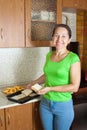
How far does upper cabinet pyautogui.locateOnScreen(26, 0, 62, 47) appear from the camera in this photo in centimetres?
186

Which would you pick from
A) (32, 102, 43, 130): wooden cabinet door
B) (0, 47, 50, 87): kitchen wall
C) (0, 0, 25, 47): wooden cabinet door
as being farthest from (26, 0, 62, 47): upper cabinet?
(32, 102, 43, 130): wooden cabinet door

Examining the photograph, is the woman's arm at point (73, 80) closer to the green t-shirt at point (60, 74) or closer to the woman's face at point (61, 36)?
→ the green t-shirt at point (60, 74)

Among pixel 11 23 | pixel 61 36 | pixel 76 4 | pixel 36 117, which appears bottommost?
pixel 36 117

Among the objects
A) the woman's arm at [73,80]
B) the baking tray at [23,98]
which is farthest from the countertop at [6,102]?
the woman's arm at [73,80]

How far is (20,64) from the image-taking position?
2.25m

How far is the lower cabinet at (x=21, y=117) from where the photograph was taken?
164 centimetres

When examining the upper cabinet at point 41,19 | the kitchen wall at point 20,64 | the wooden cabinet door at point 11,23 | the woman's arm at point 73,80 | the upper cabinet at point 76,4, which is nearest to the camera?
the woman's arm at point 73,80

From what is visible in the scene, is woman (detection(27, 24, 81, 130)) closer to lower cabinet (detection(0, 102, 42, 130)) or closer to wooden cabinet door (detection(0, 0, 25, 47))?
lower cabinet (detection(0, 102, 42, 130))

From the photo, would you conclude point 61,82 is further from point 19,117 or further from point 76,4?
point 76,4

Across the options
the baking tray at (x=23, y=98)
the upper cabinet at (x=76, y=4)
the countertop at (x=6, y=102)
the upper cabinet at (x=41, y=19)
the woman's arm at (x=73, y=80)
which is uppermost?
the upper cabinet at (x=76, y=4)

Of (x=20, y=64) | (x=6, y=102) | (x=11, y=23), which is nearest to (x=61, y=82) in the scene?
(x=6, y=102)

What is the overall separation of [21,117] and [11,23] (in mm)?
864

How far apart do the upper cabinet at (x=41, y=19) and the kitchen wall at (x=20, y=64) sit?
35 centimetres

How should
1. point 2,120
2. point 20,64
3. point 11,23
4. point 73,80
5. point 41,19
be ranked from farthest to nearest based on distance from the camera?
point 20,64 → point 41,19 → point 11,23 → point 2,120 → point 73,80
